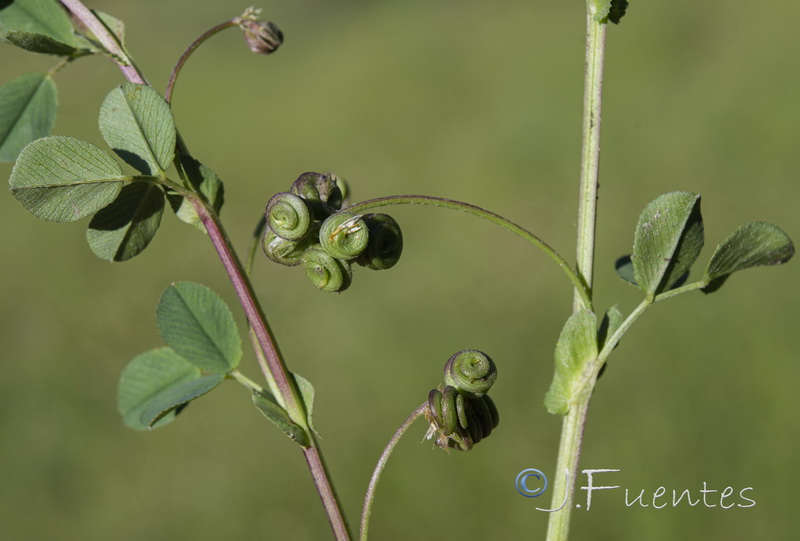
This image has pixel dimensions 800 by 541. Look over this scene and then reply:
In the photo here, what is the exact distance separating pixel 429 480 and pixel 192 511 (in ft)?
4.35

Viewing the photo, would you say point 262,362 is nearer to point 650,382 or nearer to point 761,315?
point 650,382

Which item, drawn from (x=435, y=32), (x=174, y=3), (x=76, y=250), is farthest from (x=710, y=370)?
(x=174, y=3)

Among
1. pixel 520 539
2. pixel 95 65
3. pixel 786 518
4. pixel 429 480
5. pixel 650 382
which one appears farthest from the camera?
pixel 95 65

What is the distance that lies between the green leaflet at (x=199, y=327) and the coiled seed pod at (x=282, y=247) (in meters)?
0.23

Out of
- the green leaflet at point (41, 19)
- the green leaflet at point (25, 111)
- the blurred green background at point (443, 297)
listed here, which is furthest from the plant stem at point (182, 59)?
the blurred green background at point (443, 297)

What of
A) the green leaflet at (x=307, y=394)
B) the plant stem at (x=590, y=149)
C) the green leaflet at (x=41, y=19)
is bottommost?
the green leaflet at (x=307, y=394)

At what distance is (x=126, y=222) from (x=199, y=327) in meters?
0.16

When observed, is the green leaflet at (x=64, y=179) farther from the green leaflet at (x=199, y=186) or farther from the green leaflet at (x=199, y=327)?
the green leaflet at (x=199, y=327)

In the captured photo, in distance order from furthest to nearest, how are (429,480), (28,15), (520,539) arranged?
(429,480)
(520,539)
(28,15)

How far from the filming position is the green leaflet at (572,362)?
70 centimetres

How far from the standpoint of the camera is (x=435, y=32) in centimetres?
726

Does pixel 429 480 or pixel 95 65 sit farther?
pixel 95 65

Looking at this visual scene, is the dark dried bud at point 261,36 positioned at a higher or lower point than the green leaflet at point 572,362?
higher

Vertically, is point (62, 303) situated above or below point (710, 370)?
below
